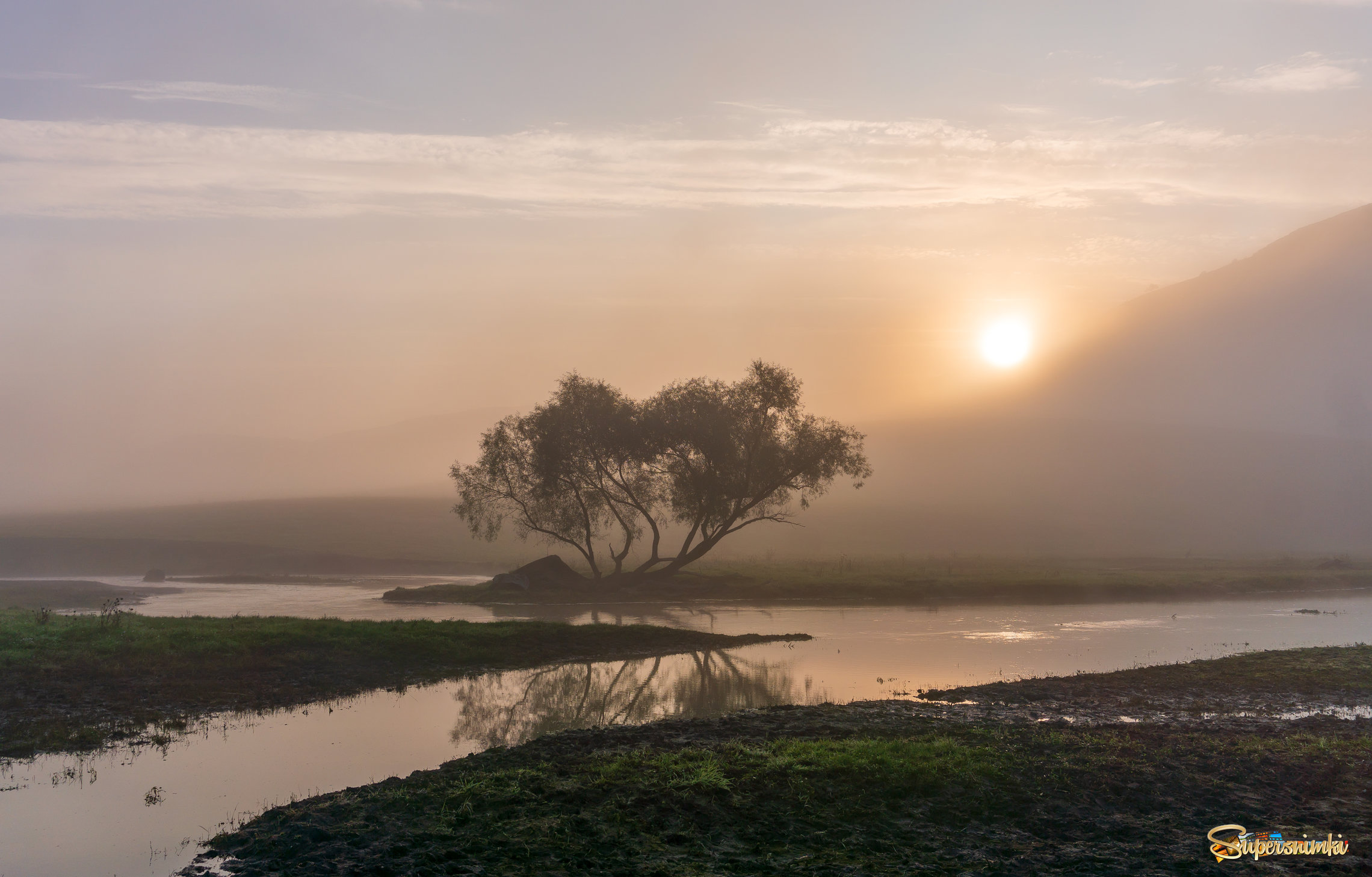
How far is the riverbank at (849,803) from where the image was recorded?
1200 cm

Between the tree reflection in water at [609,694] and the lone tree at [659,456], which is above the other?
the lone tree at [659,456]

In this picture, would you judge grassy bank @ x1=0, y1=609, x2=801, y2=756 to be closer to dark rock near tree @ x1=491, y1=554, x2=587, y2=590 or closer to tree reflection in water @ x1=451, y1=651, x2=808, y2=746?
tree reflection in water @ x1=451, y1=651, x2=808, y2=746

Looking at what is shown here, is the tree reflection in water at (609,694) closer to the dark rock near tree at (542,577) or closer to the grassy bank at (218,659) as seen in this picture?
the grassy bank at (218,659)

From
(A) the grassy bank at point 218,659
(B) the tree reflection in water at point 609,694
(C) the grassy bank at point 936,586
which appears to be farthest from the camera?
(C) the grassy bank at point 936,586

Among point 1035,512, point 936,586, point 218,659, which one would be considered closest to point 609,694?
point 218,659

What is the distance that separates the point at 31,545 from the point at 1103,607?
96.5m

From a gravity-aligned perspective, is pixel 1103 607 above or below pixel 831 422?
below

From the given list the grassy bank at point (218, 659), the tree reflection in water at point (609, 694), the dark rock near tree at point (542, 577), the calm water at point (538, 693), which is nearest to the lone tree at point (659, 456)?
the dark rock near tree at point (542, 577)

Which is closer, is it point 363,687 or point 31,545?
point 363,687

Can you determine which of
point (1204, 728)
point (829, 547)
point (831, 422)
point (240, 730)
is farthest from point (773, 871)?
point (829, 547)

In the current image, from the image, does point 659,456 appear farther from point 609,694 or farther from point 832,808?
point 832,808

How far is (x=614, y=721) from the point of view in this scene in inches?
851

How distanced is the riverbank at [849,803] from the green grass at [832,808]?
0.12 ft

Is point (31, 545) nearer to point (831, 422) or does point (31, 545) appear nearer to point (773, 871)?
point (831, 422)
